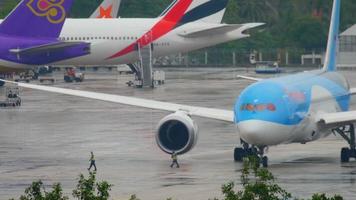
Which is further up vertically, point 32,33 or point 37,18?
point 37,18

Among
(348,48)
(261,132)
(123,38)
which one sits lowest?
(261,132)

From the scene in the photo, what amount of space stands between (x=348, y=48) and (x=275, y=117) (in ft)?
179

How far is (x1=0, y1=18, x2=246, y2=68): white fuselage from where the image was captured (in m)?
73.9

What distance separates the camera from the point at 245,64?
3738 inches

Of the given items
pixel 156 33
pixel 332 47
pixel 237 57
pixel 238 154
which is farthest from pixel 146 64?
pixel 238 154

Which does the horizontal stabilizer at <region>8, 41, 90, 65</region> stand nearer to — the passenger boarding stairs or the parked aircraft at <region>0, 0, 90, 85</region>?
the parked aircraft at <region>0, 0, 90, 85</region>

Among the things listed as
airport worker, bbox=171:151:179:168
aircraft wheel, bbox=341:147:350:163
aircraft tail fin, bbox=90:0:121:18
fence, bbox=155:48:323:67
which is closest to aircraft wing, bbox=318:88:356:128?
aircraft wheel, bbox=341:147:350:163

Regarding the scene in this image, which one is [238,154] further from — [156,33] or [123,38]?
[123,38]

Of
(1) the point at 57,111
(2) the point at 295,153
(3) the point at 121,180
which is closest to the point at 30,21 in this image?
(1) the point at 57,111

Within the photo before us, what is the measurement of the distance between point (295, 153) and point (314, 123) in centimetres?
303

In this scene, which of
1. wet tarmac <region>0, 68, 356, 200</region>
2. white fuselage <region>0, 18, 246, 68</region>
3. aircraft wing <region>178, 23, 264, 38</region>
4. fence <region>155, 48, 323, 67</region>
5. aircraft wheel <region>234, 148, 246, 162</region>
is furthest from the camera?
fence <region>155, 48, 323, 67</region>

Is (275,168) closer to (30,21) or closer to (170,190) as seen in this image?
(170,190)

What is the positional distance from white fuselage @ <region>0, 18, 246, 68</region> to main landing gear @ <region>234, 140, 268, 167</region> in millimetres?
41164

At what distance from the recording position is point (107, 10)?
91.2 meters
